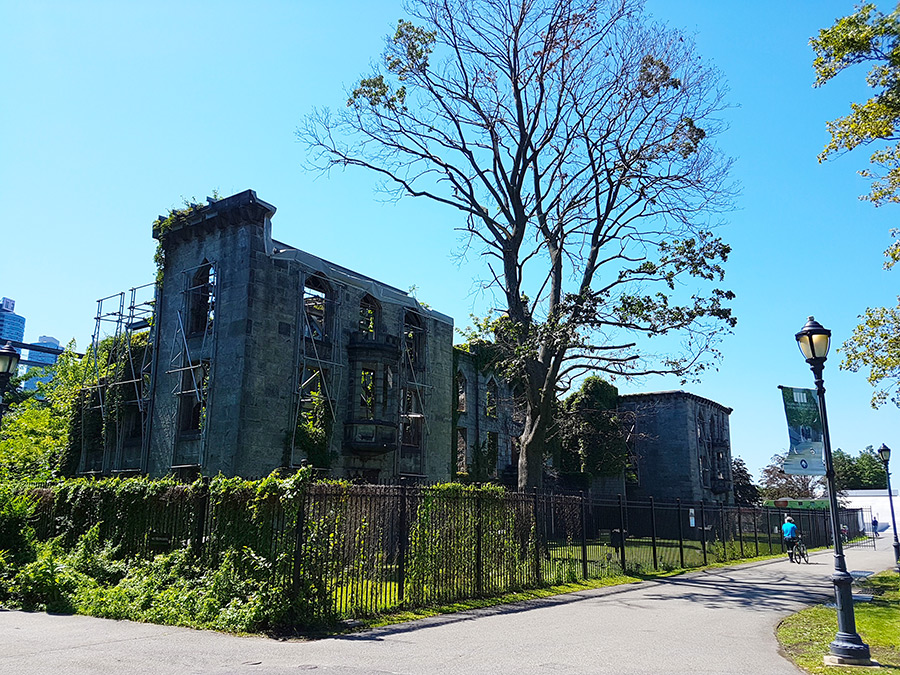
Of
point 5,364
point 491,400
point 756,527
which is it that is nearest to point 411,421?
point 491,400

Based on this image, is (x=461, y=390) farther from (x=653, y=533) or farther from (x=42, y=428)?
(x=42, y=428)

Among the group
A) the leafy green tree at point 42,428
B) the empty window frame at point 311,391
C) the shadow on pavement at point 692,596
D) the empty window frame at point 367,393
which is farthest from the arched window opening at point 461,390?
the shadow on pavement at point 692,596

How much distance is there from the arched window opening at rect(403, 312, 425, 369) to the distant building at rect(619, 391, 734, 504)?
79.3 feet

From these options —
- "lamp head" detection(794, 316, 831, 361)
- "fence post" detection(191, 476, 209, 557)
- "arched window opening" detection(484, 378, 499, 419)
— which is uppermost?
"arched window opening" detection(484, 378, 499, 419)

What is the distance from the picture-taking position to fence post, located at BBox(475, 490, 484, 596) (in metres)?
15.2

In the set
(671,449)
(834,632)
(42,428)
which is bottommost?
(834,632)

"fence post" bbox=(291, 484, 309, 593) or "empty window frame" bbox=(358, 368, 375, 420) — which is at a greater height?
"empty window frame" bbox=(358, 368, 375, 420)

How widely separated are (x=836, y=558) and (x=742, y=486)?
196ft

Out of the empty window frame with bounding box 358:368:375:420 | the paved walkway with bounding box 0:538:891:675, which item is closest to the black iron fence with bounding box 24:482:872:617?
the paved walkway with bounding box 0:538:891:675

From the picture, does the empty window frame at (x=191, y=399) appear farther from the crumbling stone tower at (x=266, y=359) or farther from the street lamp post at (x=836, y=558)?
the street lamp post at (x=836, y=558)

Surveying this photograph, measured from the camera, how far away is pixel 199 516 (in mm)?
12945

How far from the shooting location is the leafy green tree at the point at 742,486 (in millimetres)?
64062

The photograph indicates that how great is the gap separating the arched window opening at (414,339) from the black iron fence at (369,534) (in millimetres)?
14391

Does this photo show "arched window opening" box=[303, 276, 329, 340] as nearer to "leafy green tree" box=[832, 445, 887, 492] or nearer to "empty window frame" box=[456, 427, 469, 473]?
"empty window frame" box=[456, 427, 469, 473]
